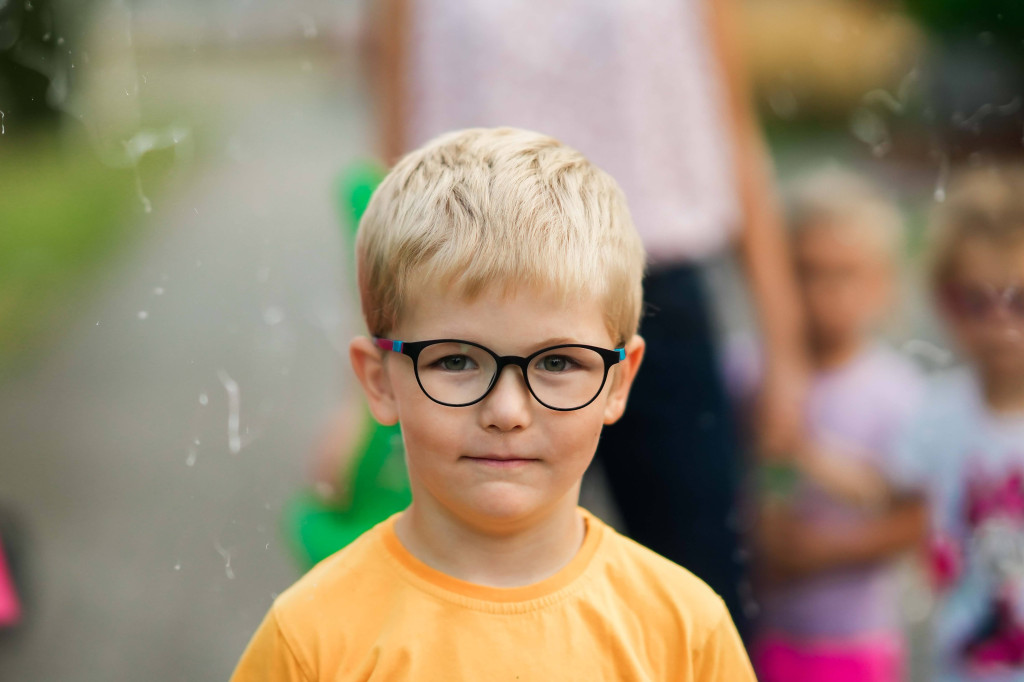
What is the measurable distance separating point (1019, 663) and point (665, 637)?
3.68ft

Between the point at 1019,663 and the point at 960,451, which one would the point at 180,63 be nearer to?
the point at 960,451

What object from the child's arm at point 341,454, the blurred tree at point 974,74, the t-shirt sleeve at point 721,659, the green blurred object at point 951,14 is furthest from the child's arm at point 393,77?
the green blurred object at point 951,14

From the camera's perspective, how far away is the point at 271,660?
1.05 metres

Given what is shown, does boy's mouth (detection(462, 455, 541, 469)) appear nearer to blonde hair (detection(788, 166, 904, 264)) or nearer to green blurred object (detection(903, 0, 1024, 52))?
blonde hair (detection(788, 166, 904, 264))

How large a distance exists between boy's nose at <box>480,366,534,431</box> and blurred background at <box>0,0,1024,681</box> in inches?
33.9

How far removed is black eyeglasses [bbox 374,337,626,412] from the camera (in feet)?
3.32

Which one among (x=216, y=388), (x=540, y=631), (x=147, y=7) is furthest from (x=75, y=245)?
(x=540, y=631)

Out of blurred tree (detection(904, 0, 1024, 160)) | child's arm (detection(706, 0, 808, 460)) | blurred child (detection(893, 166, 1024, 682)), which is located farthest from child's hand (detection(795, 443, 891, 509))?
blurred tree (detection(904, 0, 1024, 160))

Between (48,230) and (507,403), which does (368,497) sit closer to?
(507,403)

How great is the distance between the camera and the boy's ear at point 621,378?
1.14 metres

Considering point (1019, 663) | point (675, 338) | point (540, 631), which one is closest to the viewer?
point (540, 631)

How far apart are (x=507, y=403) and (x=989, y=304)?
1.45m

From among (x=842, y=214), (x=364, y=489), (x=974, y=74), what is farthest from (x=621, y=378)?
(x=974, y=74)

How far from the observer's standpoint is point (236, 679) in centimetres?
106
